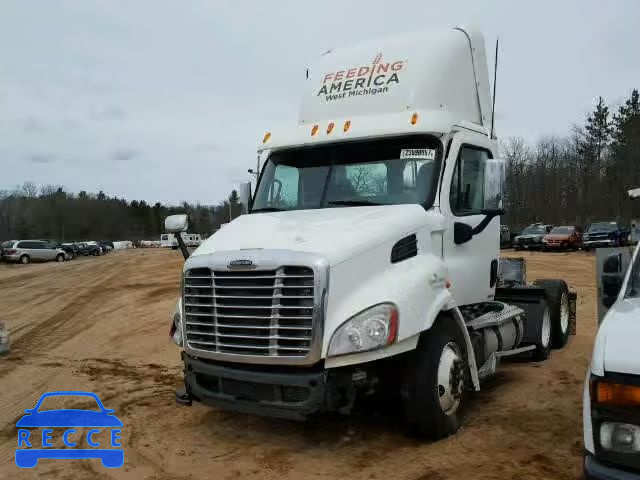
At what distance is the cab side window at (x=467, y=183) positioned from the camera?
6035mm

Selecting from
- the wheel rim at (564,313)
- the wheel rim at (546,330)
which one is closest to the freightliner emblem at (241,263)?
the wheel rim at (546,330)

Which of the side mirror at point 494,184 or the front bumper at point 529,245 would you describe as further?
the front bumper at point 529,245

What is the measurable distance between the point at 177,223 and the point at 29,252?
147ft

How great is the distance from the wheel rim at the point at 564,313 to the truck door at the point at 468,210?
2872 millimetres

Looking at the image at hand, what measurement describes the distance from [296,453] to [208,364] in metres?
1.08

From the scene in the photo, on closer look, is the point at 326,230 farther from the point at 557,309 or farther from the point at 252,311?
the point at 557,309

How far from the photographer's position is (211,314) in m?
5.07

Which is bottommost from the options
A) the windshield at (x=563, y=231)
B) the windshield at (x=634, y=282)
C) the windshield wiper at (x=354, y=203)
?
the windshield at (x=563, y=231)

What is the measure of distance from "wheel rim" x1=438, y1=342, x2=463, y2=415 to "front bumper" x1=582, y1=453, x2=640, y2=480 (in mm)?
1982

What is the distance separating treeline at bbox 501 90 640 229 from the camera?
56.6 metres

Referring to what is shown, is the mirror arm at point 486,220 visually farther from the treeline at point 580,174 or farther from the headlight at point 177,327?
the treeline at point 580,174

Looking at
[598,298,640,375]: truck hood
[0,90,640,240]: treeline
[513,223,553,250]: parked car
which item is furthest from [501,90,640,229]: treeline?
[598,298,640,375]: truck hood

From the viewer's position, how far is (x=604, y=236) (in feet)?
115

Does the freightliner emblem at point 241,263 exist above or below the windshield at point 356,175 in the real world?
below
